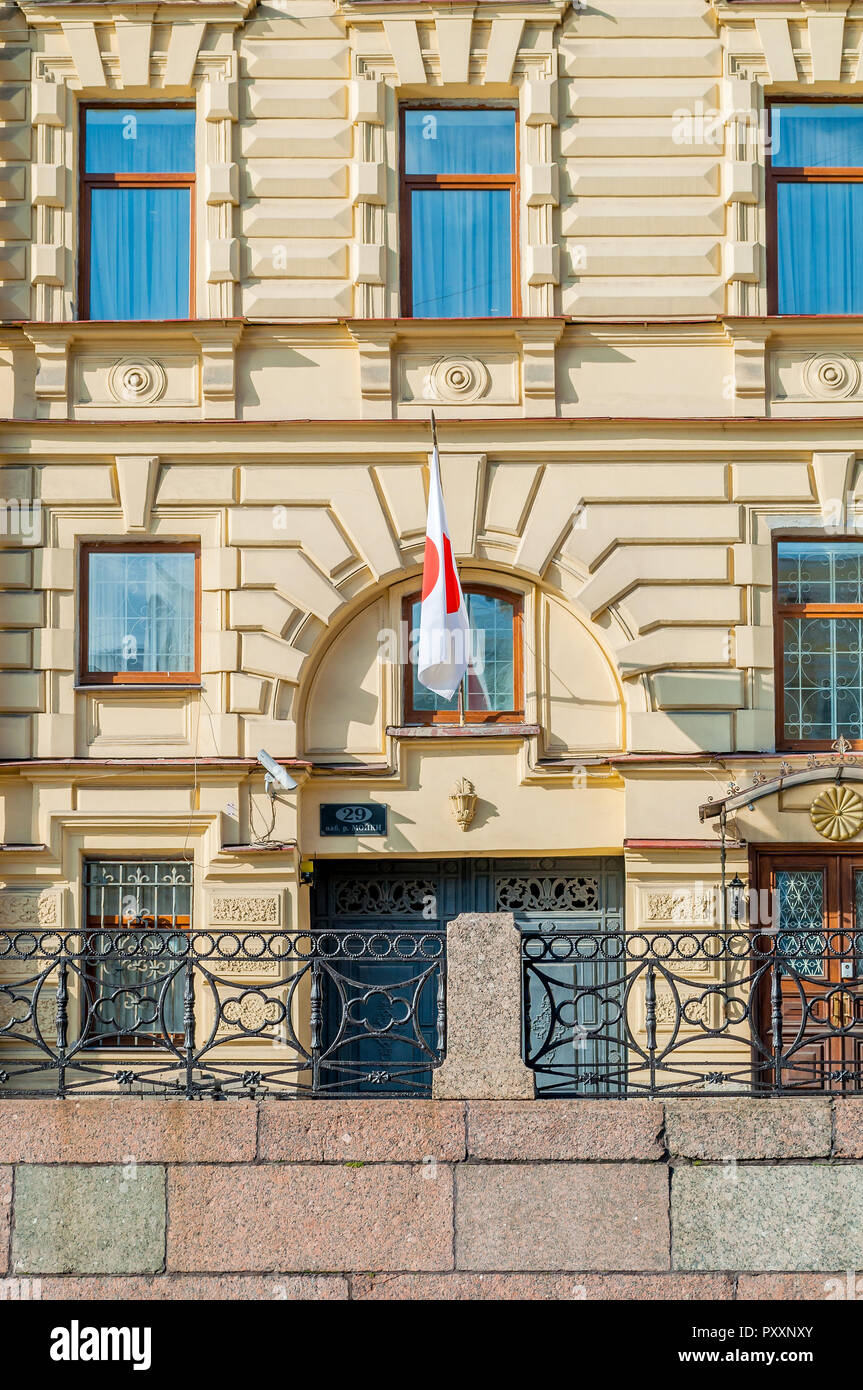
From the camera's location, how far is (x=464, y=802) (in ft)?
41.1

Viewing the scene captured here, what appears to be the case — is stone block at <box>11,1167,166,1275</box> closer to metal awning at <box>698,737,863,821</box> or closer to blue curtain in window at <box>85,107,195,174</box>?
metal awning at <box>698,737,863,821</box>

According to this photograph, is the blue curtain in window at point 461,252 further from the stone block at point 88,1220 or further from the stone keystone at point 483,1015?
the stone block at point 88,1220

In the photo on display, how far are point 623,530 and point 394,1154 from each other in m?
6.15

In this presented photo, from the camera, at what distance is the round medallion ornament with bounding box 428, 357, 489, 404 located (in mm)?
12750

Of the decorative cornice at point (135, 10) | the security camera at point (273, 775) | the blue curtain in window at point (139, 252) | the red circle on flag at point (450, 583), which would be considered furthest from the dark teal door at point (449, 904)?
the decorative cornice at point (135, 10)

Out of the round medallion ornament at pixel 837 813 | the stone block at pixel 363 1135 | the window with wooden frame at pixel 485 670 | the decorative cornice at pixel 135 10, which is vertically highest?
the decorative cornice at pixel 135 10

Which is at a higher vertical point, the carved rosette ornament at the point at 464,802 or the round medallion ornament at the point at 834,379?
the round medallion ornament at the point at 834,379

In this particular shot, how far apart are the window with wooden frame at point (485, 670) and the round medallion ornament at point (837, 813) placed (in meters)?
2.53

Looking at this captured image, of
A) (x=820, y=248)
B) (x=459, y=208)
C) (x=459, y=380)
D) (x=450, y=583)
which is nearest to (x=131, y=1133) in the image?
Result: (x=450, y=583)

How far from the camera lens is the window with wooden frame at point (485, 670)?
12.9m

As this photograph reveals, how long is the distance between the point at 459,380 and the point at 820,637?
3.69 meters

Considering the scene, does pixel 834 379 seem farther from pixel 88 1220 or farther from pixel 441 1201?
pixel 88 1220

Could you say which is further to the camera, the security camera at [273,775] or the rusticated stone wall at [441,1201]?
the security camera at [273,775]

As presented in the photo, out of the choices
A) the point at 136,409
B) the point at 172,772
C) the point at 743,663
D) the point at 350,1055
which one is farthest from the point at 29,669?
the point at 743,663
